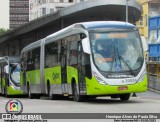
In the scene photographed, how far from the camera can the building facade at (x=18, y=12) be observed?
163 metres

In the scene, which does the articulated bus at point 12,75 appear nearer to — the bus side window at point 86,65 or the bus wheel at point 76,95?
the bus wheel at point 76,95

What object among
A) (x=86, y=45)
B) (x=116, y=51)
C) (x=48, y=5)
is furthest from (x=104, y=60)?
(x=48, y=5)

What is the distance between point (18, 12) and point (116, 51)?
149 meters

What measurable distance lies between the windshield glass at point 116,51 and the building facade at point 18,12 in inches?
5527

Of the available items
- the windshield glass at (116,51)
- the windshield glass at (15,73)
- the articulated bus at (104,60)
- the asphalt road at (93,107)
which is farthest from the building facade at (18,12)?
the asphalt road at (93,107)

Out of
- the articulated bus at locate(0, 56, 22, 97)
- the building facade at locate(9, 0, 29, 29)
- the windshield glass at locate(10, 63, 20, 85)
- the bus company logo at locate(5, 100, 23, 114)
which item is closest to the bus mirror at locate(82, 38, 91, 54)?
the bus company logo at locate(5, 100, 23, 114)

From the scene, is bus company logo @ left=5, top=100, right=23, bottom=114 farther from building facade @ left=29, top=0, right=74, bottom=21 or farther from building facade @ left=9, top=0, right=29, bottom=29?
building facade @ left=9, top=0, right=29, bottom=29

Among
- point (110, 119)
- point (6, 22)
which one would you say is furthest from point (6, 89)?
point (6, 22)

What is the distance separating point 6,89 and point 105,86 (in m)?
19.5

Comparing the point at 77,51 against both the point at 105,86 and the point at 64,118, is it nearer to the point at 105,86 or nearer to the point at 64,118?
the point at 105,86

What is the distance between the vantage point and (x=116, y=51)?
2058 centimetres

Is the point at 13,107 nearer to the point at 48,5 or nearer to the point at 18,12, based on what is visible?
the point at 48,5

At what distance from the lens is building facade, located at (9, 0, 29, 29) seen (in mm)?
162875

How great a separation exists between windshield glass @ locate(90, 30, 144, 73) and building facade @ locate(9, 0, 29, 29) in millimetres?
140387
